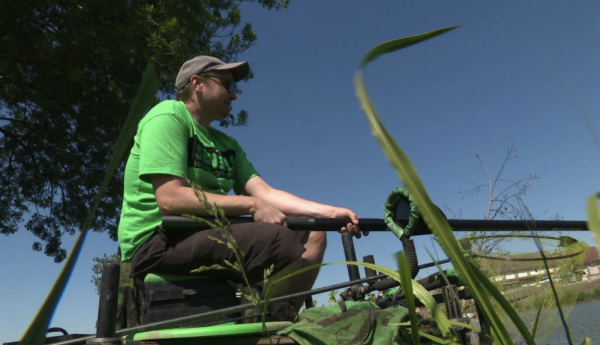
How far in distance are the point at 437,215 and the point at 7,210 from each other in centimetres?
1083

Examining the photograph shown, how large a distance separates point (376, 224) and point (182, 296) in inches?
31.8

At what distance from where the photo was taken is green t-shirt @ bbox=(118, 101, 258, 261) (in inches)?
79.7

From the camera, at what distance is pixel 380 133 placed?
1.05 feet

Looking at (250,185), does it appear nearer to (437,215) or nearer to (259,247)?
(259,247)

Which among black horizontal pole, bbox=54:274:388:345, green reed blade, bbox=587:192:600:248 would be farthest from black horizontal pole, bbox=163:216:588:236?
green reed blade, bbox=587:192:600:248

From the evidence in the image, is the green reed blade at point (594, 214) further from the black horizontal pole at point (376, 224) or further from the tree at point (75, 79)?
the tree at point (75, 79)

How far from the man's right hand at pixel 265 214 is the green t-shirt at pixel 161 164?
11.1 inches

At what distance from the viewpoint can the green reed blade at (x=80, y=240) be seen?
0.22 meters

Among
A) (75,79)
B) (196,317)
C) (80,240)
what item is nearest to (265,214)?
(196,317)

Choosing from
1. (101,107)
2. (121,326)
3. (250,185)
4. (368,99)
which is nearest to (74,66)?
(101,107)

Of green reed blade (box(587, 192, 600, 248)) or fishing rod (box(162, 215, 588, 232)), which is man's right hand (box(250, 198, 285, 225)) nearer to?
fishing rod (box(162, 215, 588, 232))

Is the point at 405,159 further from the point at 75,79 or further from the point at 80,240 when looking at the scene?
the point at 75,79

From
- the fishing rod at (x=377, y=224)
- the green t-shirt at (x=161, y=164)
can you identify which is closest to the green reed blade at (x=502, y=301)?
the fishing rod at (x=377, y=224)

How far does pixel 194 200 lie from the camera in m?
1.88
